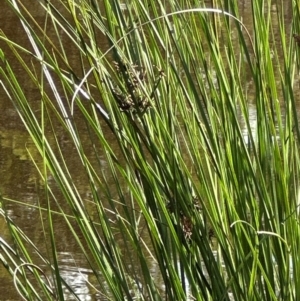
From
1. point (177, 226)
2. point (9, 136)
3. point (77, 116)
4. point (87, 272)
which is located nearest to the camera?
point (177, 226)

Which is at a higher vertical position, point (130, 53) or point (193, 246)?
point (130, 53)

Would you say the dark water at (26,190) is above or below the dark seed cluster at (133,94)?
below

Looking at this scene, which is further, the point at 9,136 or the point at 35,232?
the point at 9,136

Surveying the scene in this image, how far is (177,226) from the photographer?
0.87m

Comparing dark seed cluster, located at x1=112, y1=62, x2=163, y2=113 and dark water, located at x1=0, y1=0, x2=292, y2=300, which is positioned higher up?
dark seed cluster, located at x1=112, y1=62, x2=163, y2=113

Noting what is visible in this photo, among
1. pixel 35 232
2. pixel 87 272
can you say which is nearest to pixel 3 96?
pixel 35 232

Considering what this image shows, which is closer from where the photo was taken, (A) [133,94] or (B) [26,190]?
(A) [133,94]

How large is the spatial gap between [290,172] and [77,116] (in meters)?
1.46

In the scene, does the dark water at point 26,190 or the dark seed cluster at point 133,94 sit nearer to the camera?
the dark seed cluster at point 133,94

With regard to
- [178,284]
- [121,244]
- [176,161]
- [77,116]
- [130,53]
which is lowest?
[121,244]

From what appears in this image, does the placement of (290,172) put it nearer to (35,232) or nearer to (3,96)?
(35,232)

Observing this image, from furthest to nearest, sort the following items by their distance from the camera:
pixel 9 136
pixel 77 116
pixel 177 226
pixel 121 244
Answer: pixel 77 116, pixel 9 136, pixel 121 244, pixel 177 226

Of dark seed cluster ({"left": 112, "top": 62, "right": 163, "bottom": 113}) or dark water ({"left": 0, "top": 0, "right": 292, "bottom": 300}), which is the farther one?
dark water ({"left": 0, "top": 0, "right": 292, "bottom": 300})

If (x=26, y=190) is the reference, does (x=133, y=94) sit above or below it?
above
